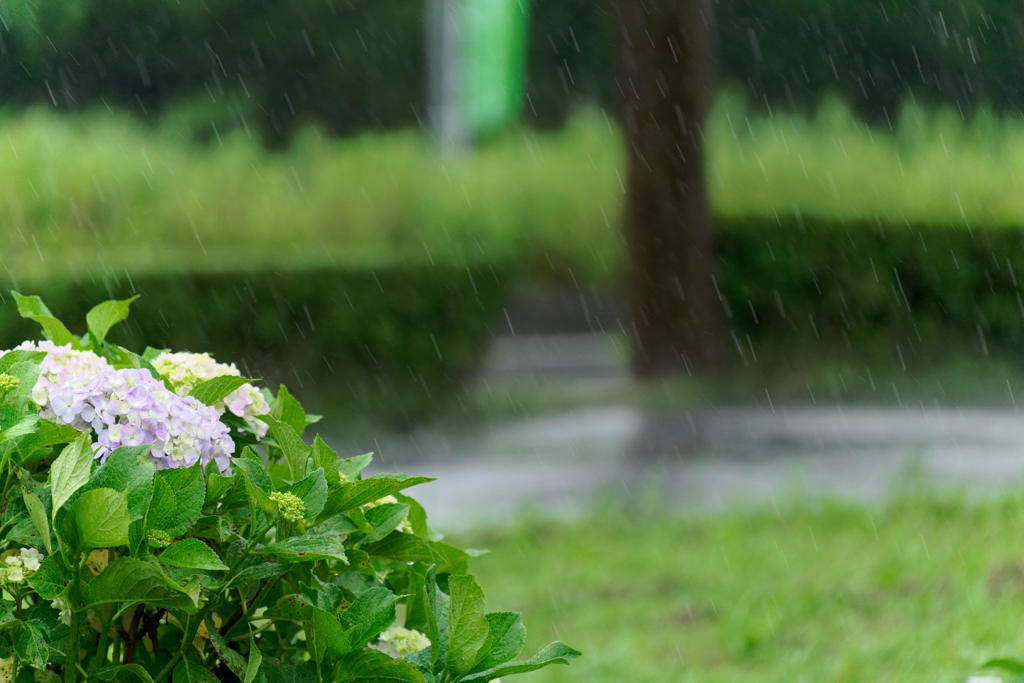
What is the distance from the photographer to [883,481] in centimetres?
653

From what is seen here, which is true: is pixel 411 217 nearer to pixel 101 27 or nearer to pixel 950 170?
pixel 950 170

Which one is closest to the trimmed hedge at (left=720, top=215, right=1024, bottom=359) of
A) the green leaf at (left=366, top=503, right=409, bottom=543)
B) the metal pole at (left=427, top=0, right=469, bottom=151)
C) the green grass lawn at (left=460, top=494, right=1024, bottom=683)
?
the green grass lawn at (left=460, top=494, right=1024, bottom=683)

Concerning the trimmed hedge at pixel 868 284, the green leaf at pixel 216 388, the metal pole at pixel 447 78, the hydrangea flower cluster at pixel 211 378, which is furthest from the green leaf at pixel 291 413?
the metal pole at pixel 447 78

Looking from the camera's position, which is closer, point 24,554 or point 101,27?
point 24,554

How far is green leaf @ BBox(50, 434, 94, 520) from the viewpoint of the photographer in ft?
3.99

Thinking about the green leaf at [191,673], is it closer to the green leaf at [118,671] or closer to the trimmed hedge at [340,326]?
the green leaf at [118,671]

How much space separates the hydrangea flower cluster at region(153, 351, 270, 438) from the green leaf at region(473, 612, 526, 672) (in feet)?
1.21

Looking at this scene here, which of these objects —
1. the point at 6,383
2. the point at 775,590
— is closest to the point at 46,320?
the point at 6,383

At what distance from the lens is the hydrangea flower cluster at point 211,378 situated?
1.50m

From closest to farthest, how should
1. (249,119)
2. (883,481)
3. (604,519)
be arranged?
(604,519), (883,481), (249,119)

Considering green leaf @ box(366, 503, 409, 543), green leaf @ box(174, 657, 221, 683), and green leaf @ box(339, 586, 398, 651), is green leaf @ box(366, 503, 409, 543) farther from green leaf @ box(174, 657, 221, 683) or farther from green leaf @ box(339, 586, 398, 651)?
green leaf @ box(174, 657, 221, 683)

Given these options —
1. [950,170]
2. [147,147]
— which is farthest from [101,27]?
[950,170]

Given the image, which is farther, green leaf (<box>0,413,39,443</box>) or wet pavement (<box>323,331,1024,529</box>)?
wet pavement (<box>323,331,1024,529</box>)

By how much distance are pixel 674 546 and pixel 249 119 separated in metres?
18.8
